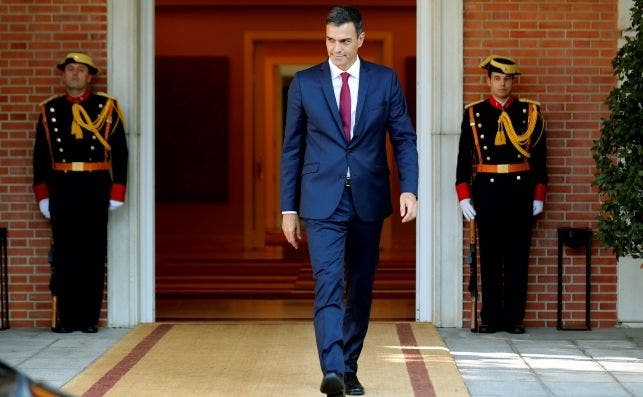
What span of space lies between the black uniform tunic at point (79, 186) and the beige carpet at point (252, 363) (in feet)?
1.41

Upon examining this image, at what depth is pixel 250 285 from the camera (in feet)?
35.7

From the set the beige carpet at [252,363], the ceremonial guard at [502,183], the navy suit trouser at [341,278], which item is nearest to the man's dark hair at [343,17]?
the navy suit trouser at [341,278]

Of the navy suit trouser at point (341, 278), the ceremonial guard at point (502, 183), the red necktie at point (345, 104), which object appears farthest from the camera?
the ceremonial guard at point (502, 183)

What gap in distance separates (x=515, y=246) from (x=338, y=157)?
2.49 metres

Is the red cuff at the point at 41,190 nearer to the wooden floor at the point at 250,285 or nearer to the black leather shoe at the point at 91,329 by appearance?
the black leather shoe at the point at 91,329

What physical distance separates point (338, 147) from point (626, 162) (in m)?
2.11

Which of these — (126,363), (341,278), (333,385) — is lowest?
(126,363)

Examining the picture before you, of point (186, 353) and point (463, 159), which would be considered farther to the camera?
point (463, 159)

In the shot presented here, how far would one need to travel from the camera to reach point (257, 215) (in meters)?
15.9

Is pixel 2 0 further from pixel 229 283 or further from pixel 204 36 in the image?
pixel 204 36

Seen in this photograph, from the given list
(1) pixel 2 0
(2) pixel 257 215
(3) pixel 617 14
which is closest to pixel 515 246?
(3) pixel 617 14

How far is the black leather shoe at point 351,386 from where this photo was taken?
580cm

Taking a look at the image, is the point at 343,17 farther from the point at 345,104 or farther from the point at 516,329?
the point at 516,329

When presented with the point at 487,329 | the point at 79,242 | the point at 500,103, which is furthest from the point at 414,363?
the point at 79,242
